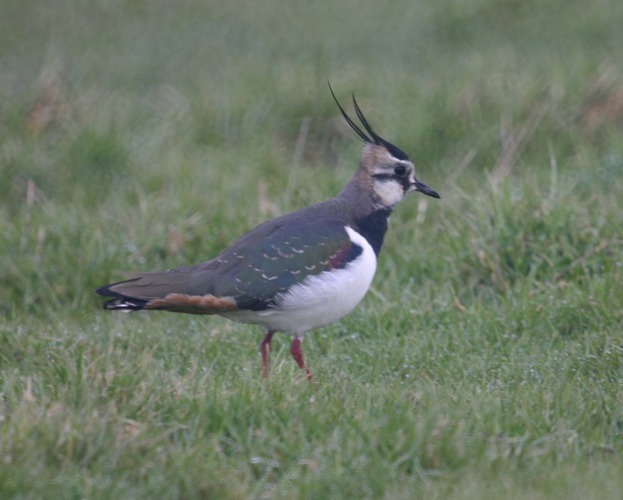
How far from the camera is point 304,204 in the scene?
7414 mm

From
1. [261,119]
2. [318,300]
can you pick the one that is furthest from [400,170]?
[261,119]

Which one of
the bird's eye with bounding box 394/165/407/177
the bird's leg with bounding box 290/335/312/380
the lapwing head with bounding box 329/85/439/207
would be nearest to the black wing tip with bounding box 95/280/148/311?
the bird's leg with bounding box 290/335/312/380

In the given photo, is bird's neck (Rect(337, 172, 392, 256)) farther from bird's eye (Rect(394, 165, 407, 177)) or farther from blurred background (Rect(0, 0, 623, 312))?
blurred background (Rect(0, 0, 623, 312))

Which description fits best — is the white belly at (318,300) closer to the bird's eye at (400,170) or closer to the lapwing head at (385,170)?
the lapwing head at (385,170)

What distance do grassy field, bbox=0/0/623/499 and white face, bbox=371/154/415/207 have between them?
661 millimetres

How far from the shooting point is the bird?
202 inches

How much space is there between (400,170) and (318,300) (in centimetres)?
102

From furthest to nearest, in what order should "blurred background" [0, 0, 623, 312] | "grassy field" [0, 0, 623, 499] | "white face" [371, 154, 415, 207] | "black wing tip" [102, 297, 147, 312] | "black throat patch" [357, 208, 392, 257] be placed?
"blurred background" [0, 0, 623, 312] < "white face" [371, 154, 415, 207] < "black throat patch" [357, 208, 392, 257] < "black wing tip" [102, 297, 147, 312] < "grassy field" [0, 0, 623, 499]

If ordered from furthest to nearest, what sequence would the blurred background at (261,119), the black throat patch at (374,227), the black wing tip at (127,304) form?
the blurred background at (261,119) → the black throat patch at (374,227) → the black wing tip at (127,304)

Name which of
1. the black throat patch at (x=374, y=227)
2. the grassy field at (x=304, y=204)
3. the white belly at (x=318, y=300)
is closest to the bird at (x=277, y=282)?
the white belly at (x=318, y=300)

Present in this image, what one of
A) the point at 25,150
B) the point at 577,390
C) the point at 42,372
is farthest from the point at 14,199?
the point at 577,390

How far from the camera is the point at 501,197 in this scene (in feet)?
21.5

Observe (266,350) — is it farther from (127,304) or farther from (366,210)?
(366,210)

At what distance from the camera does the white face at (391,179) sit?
5754mm
